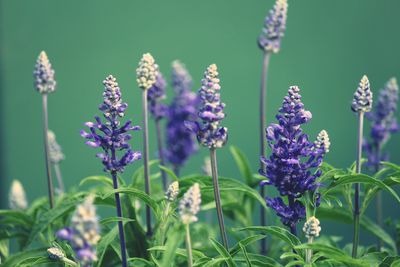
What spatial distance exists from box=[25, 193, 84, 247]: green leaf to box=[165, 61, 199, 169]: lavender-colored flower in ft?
2.94

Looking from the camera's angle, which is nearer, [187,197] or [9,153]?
[187,197]

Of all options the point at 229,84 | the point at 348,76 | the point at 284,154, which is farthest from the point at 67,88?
the point at 284,154

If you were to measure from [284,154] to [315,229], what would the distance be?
24cm

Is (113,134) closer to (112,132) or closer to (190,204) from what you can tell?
(112,132)

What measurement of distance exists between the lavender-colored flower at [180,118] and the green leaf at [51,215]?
0.90 metres

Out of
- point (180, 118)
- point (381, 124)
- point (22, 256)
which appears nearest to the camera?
point (22, 256)

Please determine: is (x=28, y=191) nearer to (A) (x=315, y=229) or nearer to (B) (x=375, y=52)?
(B) (x=375, y=52)

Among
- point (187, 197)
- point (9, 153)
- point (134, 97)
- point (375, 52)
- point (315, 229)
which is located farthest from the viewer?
point (9, 153)

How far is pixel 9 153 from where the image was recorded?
5.92 meters

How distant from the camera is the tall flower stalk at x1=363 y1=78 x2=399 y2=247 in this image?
2.60 m

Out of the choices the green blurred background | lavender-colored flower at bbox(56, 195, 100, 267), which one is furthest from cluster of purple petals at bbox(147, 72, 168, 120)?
the green blurred background

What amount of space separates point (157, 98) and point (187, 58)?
8.79 feet

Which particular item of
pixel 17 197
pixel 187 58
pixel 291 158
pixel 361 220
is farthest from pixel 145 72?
pixel 187 58

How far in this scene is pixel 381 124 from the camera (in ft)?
8.72
